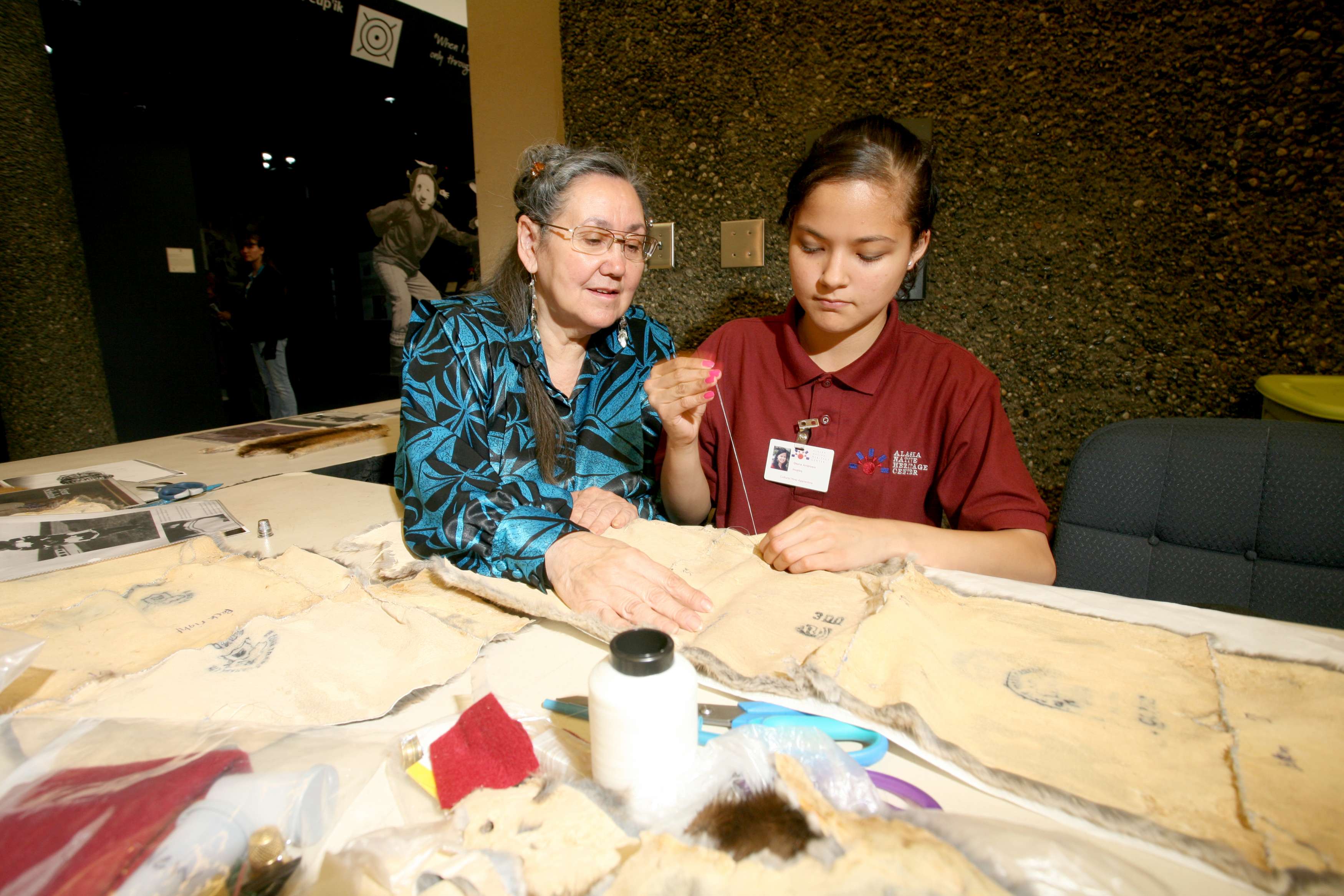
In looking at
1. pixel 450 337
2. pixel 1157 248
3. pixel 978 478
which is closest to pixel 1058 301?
pixel 1157 248

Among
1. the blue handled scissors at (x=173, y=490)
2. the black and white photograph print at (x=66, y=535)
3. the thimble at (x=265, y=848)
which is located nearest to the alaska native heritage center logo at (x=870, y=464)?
the thimble at (x=265, y=848)

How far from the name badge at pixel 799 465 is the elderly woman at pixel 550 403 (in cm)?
33

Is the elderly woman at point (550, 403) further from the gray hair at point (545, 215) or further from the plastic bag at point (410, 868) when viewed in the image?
the plastic bag at point (410, 868)

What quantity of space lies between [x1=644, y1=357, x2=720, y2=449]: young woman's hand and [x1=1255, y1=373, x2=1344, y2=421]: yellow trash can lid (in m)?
1.24

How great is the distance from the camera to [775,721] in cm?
63

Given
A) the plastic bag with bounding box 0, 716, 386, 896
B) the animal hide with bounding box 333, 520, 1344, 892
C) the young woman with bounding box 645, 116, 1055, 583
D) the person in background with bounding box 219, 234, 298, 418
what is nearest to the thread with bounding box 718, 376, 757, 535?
the young woman with bounding box 645, 116, 1055, 583

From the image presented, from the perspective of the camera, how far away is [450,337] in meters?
1.33

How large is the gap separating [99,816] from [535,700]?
0.37 meters

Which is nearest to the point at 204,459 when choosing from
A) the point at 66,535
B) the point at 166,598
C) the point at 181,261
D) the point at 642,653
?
the point at 66,535

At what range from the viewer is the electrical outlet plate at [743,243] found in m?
2.07

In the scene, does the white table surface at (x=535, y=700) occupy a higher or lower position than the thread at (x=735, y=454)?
lower

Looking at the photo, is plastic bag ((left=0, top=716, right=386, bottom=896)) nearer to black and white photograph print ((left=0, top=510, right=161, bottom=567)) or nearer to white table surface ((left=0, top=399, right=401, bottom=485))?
black and white photograph print ((left=0, top=510, right=161, bottom=567))

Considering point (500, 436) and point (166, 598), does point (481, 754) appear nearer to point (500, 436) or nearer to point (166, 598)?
point (166, 598)

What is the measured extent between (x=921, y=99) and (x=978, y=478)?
1.21 m
